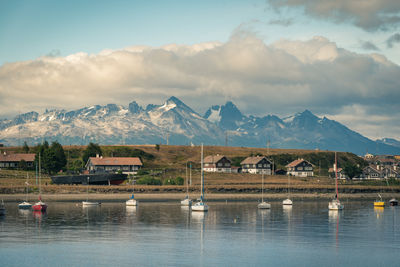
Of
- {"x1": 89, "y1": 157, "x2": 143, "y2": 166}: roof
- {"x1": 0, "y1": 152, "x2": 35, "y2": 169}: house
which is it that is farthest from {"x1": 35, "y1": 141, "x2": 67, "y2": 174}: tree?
{"x1": 0, "y1": 152, "x2": 35, "y2": 169}: house

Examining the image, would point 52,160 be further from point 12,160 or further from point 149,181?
point 12,160

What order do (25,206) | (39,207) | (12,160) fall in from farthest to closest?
(12,160) → (25,206) → (39,207)

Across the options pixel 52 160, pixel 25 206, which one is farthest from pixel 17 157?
pixel 25 206

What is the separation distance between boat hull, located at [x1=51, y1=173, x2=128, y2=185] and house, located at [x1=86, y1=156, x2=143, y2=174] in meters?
29.7

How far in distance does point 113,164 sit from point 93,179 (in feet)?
128

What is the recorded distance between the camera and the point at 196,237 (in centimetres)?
7788

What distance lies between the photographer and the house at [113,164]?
18788 cm

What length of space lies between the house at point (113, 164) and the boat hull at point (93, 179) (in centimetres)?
2974

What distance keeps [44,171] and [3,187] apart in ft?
119

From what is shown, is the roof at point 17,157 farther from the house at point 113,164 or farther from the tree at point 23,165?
the house at point 113,164

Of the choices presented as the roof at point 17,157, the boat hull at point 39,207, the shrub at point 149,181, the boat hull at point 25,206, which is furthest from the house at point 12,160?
the boat hull at point 39,207

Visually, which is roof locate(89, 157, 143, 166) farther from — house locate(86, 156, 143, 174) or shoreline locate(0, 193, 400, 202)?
shoreline locate(0, 193, 400, 202)

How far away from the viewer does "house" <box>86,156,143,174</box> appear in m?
188

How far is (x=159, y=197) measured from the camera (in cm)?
14138
